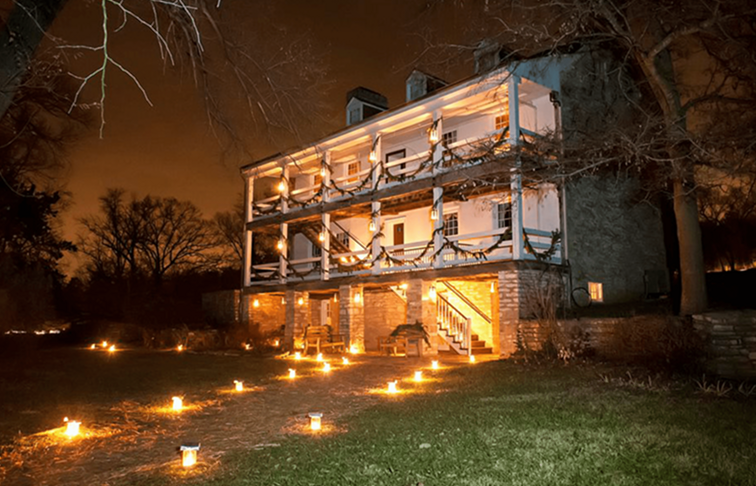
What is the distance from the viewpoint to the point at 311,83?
20.9 ft

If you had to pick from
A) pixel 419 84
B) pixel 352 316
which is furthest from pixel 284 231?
pixel 419 84

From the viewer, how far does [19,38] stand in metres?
4.09

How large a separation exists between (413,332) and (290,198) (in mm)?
9041

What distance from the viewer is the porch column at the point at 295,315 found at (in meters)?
21.3

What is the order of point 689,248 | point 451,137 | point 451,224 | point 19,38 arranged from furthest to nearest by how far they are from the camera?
point 451,224 < point 451,137 < point 689,248 < point 19,38

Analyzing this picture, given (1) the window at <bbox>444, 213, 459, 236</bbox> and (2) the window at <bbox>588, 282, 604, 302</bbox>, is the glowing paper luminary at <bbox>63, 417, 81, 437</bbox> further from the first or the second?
(1) the window at <bbox>444, 213, 459, 236</bbox>

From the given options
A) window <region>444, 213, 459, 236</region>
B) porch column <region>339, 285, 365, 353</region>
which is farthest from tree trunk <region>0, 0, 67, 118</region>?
window <region>444, 213, 459, 236</region>

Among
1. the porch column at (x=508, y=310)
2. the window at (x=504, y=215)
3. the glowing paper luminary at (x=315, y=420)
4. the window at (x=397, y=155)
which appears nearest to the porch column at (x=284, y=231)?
the window at (x=397, y=155)

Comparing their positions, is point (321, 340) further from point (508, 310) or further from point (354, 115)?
point (354, 115)

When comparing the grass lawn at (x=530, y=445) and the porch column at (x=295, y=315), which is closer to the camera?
the grass lawn at (x=530, y=445)

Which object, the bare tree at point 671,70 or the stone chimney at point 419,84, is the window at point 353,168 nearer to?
the stone chimney at point 419,84

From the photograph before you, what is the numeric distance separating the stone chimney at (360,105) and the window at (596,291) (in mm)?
12555

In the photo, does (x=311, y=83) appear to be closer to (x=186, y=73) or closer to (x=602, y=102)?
(x=186, y=73)

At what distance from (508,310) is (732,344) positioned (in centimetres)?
595
